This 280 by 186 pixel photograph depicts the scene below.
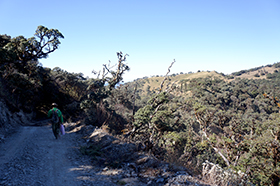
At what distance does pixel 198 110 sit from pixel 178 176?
1297 centimetres

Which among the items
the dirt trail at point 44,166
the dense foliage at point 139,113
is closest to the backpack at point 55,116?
the dirt trail at point 44,166

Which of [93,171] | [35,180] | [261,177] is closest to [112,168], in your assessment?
[93,171]

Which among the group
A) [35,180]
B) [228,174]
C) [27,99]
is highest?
[27,99]

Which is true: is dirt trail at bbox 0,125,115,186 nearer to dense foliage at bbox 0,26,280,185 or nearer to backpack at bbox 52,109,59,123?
backpack at bbox 52,109,59,123

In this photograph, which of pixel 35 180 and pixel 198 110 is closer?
pixel 35 180

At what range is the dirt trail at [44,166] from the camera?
4.32m

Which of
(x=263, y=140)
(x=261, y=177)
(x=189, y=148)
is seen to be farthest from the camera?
(x=189, y=148)

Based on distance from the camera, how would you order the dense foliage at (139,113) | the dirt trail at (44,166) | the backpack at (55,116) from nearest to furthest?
the dirt trail at (44,166) < the backpack at (55,116) < the dense foliage at (139,113)

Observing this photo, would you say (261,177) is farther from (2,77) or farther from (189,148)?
(2,77)

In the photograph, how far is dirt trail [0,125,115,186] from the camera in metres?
4.32

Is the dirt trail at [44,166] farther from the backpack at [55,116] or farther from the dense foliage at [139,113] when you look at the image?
the dense foliage at [139,113]

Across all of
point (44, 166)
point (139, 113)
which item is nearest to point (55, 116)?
Result: point (44, 166)

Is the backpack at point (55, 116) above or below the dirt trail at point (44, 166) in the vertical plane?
above

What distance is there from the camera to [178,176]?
4.78 meters
